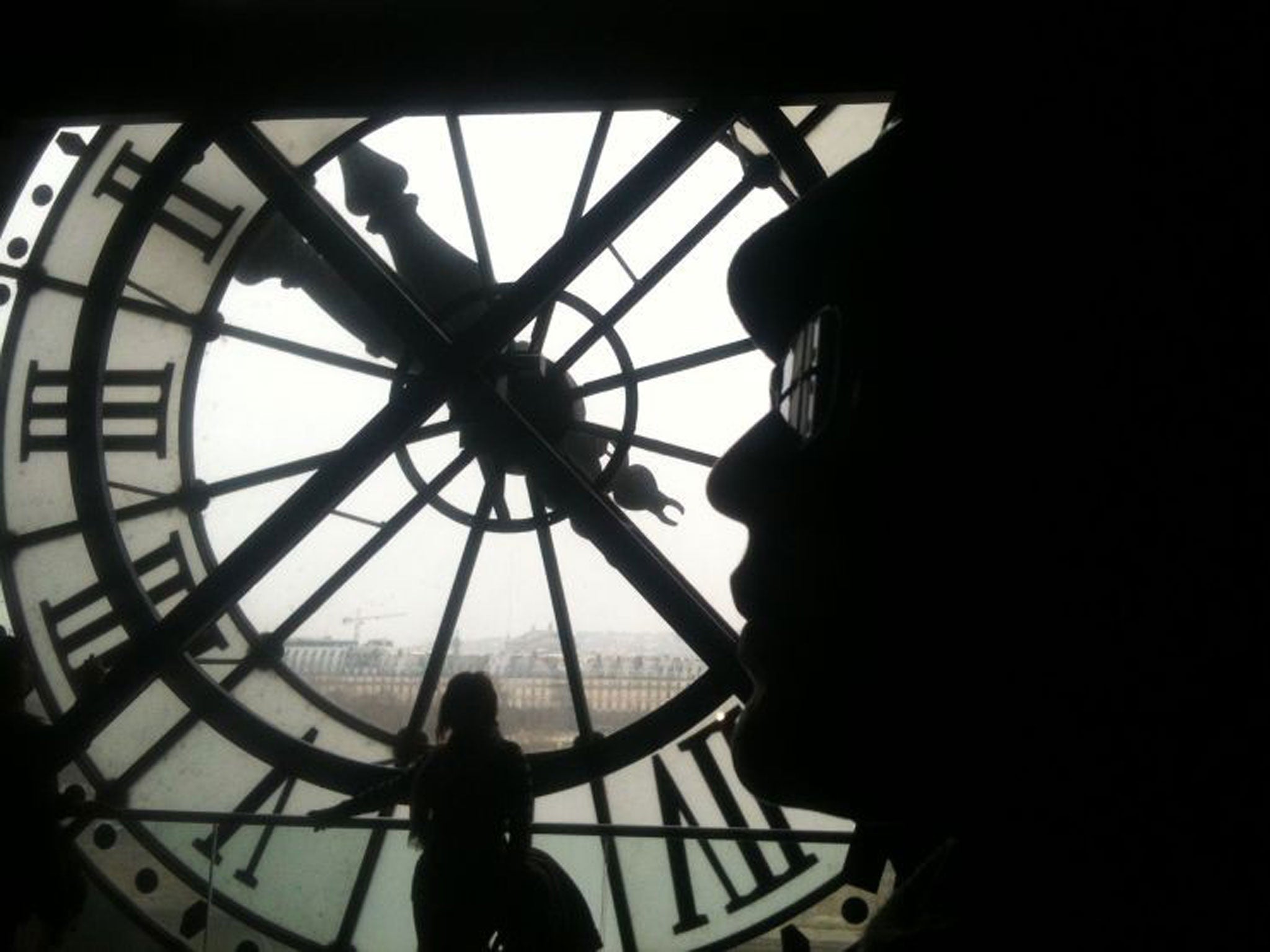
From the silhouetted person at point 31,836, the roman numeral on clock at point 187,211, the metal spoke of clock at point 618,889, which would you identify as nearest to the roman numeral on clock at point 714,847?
the metal spoke of clock at point 618,889

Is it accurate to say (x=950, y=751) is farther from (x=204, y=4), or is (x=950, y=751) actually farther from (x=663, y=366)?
(x=204, y=4)

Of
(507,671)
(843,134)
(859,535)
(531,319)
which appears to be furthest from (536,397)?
(859,535)

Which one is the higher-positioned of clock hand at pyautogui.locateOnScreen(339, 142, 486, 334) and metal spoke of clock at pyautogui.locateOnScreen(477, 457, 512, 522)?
clock hand at pyautogui.locateOnScreen(339, 142, 486, 334)

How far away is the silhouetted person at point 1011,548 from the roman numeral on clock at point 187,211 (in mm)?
2106

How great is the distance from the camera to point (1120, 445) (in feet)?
1.95

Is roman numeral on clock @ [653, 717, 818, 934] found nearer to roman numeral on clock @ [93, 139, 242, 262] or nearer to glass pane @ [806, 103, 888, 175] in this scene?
glass pane @ [806, 103, 888, 175]

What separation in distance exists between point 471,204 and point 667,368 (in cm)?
71

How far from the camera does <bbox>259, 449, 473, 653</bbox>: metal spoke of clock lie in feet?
7.94

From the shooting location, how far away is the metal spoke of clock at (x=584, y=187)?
253 centimetres

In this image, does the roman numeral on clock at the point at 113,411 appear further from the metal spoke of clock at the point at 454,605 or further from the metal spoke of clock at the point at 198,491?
the metal spoke of clock at the point at 454,605

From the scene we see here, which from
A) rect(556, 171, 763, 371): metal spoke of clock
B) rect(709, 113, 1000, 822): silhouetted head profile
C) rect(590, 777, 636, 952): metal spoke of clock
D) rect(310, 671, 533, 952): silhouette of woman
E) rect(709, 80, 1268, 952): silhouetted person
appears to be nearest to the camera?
rect(709, 80, 1268, 952): silhouetted person

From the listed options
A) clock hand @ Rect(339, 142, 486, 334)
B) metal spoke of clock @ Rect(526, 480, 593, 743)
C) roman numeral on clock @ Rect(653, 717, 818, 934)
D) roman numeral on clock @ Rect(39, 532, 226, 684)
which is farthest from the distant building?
clock hand @ Rect(339, 142, 486, 334)

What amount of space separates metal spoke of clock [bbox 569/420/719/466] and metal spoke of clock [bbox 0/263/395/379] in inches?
21.0

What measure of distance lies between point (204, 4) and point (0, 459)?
1.28m
